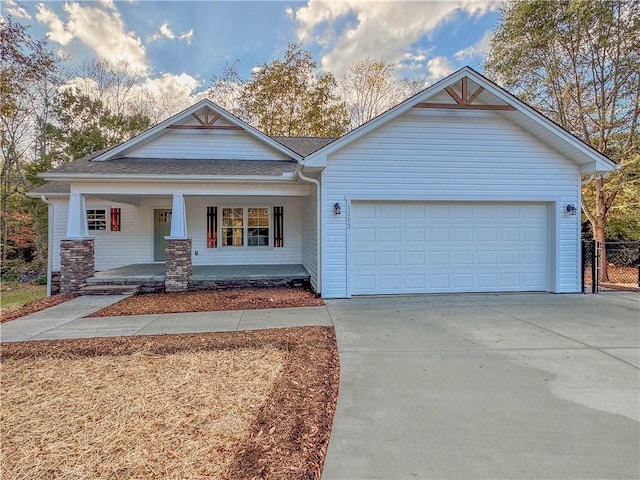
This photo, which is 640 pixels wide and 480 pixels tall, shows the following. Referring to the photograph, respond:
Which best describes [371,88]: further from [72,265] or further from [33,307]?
[33,307]

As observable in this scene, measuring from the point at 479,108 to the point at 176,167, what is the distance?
309 inches

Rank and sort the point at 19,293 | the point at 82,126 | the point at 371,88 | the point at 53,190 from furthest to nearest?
the point at 371,88 < the point at 82,126 < the point at 19,293 < the point at 53,190

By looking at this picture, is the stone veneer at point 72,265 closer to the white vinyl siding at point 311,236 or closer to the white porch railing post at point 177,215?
the white porch railing post at point 177,215

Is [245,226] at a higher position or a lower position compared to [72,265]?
higher

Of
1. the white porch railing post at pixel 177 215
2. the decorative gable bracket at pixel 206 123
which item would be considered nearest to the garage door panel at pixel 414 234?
the white porch railing post at pixel 177 215

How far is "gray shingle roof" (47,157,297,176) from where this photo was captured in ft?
28.1

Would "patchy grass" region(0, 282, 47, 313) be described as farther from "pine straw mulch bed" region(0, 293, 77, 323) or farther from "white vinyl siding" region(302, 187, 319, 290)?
"white vinyl siding" region(302, 187, 319, 290)

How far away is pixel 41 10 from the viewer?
12.0m

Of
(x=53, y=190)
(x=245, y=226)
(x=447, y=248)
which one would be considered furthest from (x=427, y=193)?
(x=53, y=190)

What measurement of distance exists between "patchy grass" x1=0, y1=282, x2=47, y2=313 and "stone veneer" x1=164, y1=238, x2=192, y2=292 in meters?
5.34

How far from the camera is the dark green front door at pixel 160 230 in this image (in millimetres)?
11633

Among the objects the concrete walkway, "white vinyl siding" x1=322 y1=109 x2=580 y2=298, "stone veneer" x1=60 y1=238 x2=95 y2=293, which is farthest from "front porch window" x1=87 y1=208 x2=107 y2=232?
"white vinyl siding" x1=322 y1=109 x2=580 y2=298

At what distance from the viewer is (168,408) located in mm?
2961

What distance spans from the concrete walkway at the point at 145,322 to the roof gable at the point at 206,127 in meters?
5.39
